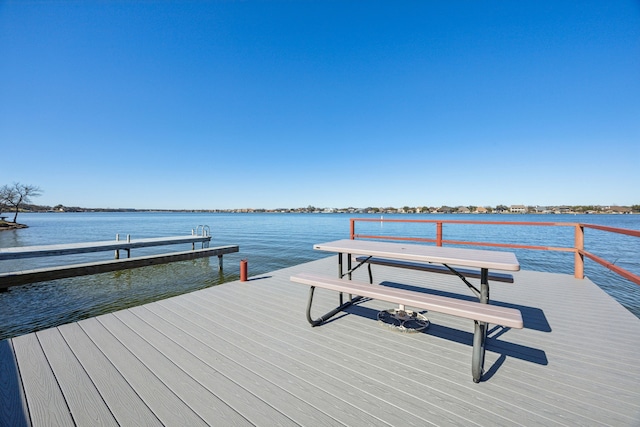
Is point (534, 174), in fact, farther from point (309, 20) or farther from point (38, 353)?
point (38, 353)

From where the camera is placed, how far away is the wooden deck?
55.6 inches

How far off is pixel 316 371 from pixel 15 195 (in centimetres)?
5705

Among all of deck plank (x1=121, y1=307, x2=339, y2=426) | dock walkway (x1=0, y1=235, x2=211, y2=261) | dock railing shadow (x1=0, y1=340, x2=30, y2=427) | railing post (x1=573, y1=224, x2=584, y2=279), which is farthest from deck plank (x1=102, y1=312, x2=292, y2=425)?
dock walkway (x1=0, y1=235, x2=211, y2=261)

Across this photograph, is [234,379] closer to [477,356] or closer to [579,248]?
[477,356]

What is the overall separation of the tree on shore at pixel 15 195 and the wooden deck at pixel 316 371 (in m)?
51.6

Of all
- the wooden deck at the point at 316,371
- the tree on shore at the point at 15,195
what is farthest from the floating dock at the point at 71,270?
the tree on shore at the point at 15,195

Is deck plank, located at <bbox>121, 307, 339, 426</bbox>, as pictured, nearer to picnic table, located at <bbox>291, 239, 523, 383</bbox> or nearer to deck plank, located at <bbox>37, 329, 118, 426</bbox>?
deck plank, located at <bbox>37, 329, 118, 426</bbox>

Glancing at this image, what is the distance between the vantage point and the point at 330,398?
1.55 meters

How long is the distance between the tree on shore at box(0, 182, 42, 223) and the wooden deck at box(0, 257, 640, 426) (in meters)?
51.6

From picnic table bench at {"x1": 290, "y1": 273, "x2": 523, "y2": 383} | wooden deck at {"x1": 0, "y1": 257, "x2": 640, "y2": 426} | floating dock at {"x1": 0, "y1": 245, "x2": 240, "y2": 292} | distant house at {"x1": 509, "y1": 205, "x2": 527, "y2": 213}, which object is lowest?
wooden deck at {"x1": 0, "y1": 257, "x2": 640, "y2": 426}

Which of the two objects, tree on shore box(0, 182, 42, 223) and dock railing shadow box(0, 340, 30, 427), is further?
tree on shore box(0, 182, 42, 223)

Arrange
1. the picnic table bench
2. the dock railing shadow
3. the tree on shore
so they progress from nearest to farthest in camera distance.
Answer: the dock railing shadow → the picnic table bench → the tree on shore

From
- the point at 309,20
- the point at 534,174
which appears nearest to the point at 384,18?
the point at 309,20

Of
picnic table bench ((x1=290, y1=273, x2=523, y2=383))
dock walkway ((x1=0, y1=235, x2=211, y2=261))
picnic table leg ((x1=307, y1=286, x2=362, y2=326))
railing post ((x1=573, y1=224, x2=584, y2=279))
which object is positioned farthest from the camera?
dock walkway ((x1=0, y1=235, x2=211, y2=261))
